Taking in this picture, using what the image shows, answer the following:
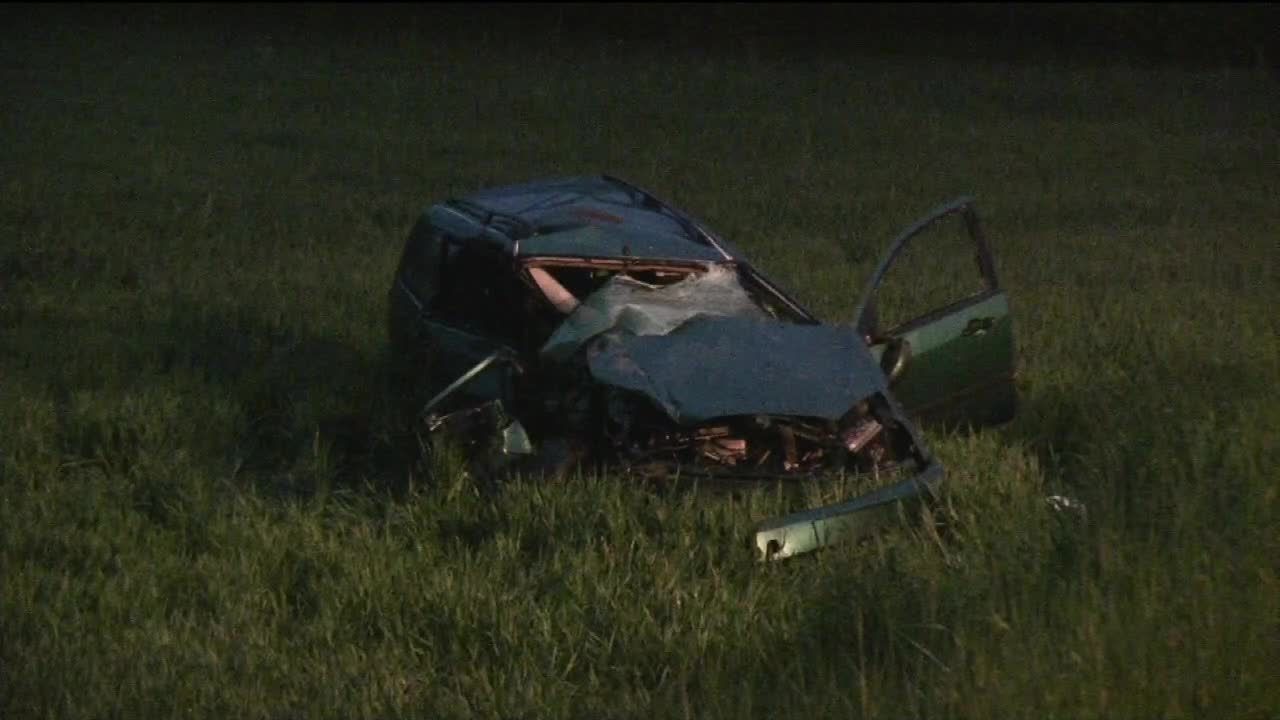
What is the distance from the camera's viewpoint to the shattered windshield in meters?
8.48

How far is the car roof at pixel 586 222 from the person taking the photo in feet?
30.1

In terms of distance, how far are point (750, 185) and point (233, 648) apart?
17062 millimetres

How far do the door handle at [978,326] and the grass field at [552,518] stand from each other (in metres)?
0.49

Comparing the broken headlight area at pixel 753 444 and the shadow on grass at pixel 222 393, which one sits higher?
the broken headlight area at pixel 753 444

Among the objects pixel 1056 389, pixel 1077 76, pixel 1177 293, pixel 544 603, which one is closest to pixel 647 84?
pixel 1077 76

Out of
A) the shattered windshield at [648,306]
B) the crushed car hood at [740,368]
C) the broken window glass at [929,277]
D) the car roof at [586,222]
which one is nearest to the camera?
the crushed car hood at [740,368]

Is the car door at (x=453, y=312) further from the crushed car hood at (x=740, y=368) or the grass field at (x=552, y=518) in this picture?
the crushed car hood at (x=740, y=368)

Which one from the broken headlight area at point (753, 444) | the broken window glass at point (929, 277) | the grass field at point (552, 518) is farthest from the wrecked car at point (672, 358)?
the broken window glass at point (929, 277)

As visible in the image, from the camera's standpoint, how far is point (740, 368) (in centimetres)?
806

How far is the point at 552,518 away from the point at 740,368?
3.34ft

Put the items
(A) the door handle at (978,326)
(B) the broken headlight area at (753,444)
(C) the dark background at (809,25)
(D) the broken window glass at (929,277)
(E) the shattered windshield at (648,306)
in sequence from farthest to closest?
(C) the dark background at (809,25), (D) the broken window glass at (929,277), (A) the door handle at (978,326), (E) the shattered windshield at (648,306), (B) the broken headlight area at (753,444)

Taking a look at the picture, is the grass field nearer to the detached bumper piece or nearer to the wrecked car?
the detached bumper piece

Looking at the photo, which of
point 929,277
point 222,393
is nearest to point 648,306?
point 222,393

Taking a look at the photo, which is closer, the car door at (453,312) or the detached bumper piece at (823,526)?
the detached bumper piece at (823,526)
